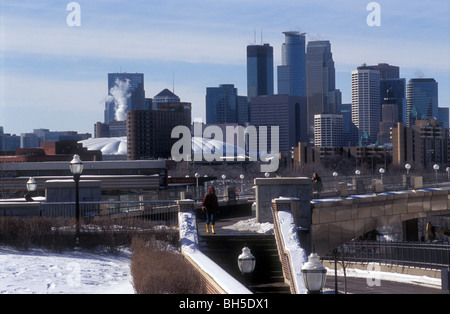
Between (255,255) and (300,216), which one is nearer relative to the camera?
(255,255)

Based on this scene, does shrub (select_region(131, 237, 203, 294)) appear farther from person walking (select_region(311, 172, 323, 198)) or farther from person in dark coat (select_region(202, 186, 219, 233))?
person walking (select_region(311, 172, 323, 198))

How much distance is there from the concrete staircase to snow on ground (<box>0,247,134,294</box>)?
251 cm

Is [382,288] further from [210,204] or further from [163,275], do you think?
[163,275]

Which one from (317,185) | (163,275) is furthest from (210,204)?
(317,185)

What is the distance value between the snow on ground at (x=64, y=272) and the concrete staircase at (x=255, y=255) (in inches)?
98.9

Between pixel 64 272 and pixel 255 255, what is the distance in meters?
5.50

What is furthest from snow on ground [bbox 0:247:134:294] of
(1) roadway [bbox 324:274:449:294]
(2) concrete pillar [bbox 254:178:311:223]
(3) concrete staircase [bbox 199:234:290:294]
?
(1) roadway [bbox 324:274:449:294]

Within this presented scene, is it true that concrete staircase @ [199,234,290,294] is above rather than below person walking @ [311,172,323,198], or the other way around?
below

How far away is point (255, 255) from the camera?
22.6m

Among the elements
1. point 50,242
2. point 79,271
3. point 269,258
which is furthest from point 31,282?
point 269,258

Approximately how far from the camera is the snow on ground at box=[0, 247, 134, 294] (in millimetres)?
18219
